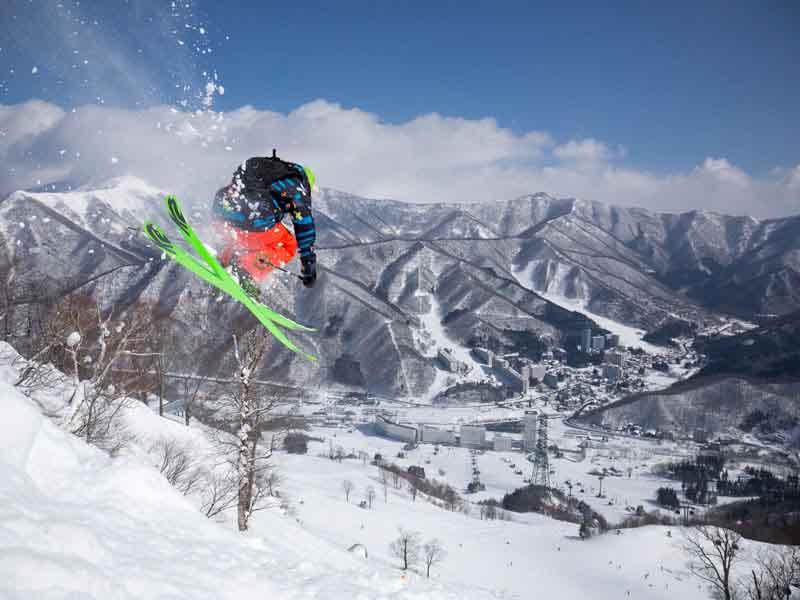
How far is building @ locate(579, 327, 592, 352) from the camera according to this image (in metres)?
135

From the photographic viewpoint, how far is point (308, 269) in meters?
4.81

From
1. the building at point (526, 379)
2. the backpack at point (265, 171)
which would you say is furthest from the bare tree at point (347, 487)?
the building at point (526, 379)

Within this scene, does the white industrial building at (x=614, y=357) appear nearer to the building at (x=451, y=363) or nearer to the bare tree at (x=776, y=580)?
the building at (x=451, y=363)

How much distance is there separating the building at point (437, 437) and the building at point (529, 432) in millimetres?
12197

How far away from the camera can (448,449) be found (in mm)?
73625

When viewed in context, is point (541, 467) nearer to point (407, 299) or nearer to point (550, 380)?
point (550, 380)

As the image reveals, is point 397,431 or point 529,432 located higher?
point 529,432

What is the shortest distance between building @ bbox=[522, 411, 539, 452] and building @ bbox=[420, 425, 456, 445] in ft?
40.0

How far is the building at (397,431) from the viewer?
2972 inches

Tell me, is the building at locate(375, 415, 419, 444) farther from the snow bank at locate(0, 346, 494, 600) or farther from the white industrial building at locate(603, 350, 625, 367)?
the white industrial building at locate(603, 350, 625, 367)

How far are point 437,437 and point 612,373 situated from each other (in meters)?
62.6

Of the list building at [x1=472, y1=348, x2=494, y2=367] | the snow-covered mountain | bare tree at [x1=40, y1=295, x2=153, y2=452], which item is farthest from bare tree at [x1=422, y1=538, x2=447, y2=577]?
building at [x1=472, y1=348, x2=494, y2=367]

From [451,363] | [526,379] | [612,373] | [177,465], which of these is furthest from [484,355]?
[177,465]

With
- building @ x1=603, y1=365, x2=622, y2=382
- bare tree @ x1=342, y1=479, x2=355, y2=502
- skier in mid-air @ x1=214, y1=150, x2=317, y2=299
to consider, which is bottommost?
bare tree @ x1=342, y1=479, x2=355, y2=502
